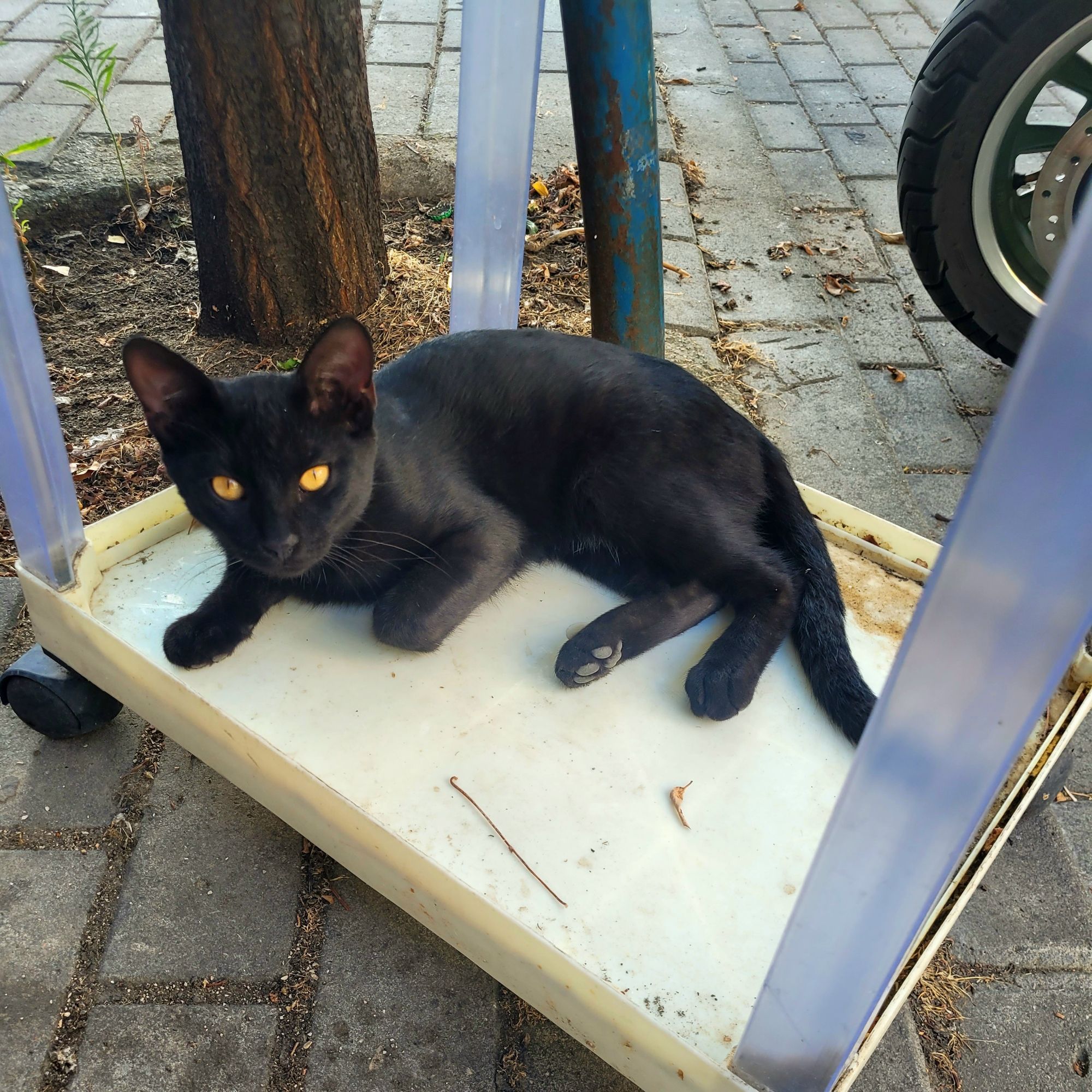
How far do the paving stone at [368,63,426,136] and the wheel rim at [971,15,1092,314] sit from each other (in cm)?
203

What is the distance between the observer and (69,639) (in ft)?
4.98

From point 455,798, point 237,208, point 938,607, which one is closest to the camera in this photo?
point 938,607

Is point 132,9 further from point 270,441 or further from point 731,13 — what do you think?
point 270,441

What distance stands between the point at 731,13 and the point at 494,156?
3.57 meters

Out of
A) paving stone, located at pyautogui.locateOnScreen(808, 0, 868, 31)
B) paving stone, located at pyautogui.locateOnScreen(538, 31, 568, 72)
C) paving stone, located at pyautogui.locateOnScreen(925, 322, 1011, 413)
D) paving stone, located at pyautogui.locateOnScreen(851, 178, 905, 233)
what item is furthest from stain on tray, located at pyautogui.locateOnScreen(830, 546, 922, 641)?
paving stone, located at pyautogui.locateOnScreen(808, 0, 868, 31)

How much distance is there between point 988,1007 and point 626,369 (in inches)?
43.7

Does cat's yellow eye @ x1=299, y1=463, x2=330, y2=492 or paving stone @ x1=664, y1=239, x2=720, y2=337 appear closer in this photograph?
cat's yellow eye @ x1=299, y1=463, x2=330, y2=492

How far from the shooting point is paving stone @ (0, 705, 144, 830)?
154cm

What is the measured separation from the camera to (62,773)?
63.2 inches

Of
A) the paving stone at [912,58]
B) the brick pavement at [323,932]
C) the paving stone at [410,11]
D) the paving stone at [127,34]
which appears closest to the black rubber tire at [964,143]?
the brick pavement at [323,932]

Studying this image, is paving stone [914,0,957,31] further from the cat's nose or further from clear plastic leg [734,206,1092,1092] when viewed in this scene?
clear plastic leg [734,206,1092,1092]

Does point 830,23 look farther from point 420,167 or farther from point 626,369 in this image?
point 626,369

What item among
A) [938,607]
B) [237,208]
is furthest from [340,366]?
[237,208]

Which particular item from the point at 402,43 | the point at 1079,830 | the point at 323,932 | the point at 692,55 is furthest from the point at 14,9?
the point at 1079,830
